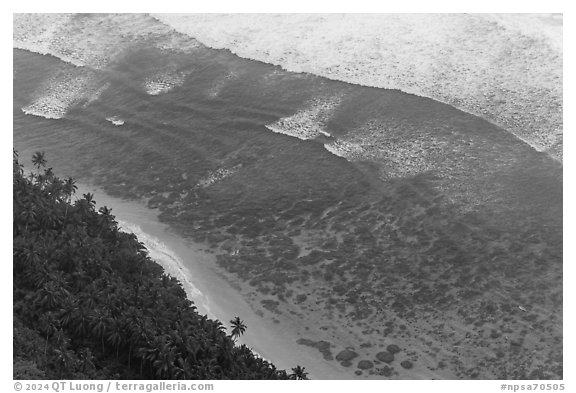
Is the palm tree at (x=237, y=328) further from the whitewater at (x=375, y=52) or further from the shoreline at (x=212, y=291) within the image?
the whitewater at (x=375, y=52)

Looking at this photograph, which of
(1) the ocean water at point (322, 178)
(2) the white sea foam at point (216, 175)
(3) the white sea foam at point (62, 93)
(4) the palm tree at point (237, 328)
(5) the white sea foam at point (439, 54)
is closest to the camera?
(4) the palm tree at point (237, 328)

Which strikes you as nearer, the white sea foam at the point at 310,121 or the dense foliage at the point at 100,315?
the dense foliage at the point at 100,315

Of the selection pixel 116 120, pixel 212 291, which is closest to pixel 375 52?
pixel 116 120

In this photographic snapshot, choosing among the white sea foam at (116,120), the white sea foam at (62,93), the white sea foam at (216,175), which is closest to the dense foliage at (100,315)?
the white sea foam at (216,175)

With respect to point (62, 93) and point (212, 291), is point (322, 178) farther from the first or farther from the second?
point (62, 93)
